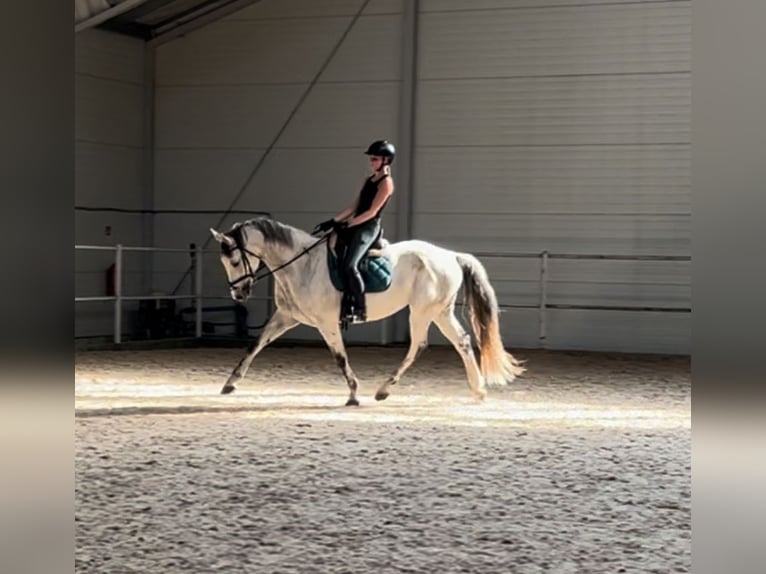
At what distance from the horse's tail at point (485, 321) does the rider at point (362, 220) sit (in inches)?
30.1

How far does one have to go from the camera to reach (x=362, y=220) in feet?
22.5

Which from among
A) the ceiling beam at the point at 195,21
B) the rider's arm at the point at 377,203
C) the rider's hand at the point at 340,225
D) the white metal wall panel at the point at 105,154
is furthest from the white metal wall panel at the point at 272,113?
the rider's arm at the point at 377,203

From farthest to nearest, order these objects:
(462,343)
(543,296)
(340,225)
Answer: (543,296), (462,343), (340,225)

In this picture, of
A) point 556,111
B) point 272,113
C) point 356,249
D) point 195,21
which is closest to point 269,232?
point 356,249

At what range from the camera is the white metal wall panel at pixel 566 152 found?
11.7 meters

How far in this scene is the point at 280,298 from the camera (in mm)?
7258

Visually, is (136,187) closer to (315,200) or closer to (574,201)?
(315,200)

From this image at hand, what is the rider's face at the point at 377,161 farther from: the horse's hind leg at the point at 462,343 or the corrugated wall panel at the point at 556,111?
the corrugated wall panel at the point at 556,111

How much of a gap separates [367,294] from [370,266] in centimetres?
19

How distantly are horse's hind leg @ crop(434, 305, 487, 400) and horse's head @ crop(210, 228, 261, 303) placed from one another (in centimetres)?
135

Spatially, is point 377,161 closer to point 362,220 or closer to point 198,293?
point 362,220

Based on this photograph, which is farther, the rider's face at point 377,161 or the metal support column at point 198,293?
the metal support column at point 198,293
